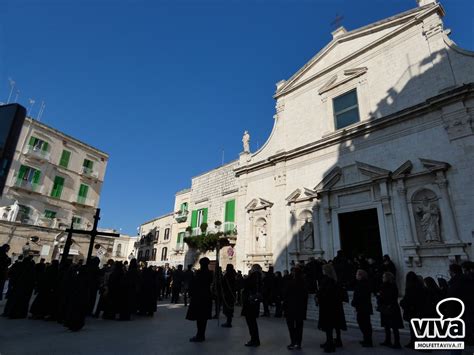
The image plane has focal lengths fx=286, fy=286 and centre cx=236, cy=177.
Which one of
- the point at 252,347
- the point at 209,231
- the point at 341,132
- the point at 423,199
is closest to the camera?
the point at 252,347

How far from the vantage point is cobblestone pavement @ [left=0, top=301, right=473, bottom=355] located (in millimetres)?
4633

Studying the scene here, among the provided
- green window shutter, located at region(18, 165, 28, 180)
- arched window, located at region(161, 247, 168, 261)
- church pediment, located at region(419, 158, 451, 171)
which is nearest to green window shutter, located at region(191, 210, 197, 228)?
arched window, located at region(161, 247, 168, 261)

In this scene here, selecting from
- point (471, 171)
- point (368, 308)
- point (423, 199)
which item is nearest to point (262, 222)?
point (423, 199)

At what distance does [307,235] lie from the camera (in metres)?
13.9

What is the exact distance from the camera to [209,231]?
A: 22.2 m

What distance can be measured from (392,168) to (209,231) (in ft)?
46.4

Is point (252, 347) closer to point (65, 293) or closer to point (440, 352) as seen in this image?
point (440, 352)

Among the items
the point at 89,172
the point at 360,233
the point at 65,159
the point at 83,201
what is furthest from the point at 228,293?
the point at 89,172

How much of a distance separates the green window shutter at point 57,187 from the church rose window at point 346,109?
73.2 feet

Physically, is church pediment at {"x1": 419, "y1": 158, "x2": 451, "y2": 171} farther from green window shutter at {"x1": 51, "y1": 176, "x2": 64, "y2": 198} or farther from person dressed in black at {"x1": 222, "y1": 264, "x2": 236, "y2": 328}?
green window shutter at {"x1": 51, "y1": 176, "x2": 64, "y2": 198}

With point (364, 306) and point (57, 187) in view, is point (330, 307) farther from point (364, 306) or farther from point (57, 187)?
point (57, 187)

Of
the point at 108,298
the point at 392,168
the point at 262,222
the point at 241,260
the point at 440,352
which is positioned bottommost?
the point at 440,352

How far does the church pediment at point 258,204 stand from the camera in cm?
1602

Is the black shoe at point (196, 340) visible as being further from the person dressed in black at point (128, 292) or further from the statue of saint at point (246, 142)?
the statue of saint at point (246, 142)
